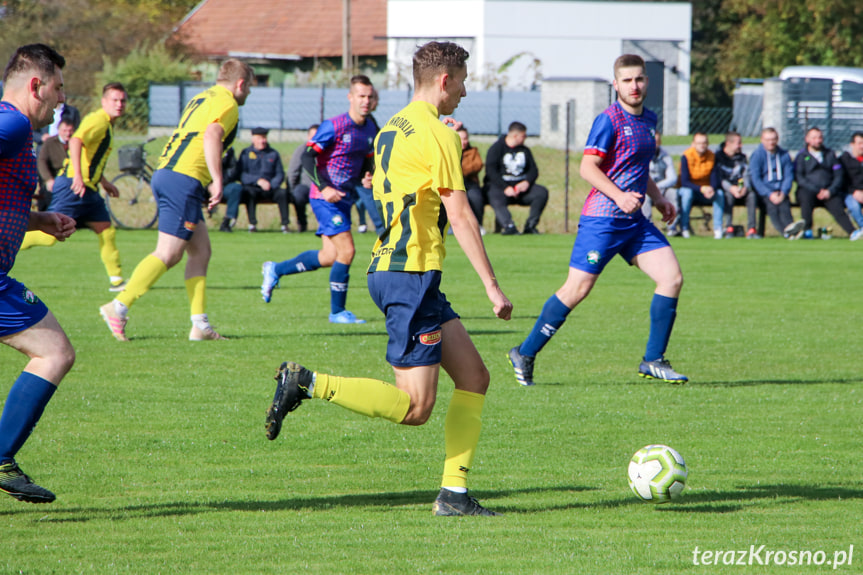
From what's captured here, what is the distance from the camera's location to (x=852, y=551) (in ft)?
14.2

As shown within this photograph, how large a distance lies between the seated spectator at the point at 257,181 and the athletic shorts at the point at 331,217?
1013cm

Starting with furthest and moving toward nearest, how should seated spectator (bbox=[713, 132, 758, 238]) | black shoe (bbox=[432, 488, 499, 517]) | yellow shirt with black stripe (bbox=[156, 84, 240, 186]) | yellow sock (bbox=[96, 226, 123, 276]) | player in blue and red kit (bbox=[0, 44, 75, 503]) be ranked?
seated spectator (bbox=[713, 132, 758, 238]) < yellow sock (bbox=[96, 226, 123, 276]) < yellow shirt with black stripe (bbox=[156, 84, 240, 186]) < black shoe (bbox=[432, 488, 499, 517]) < player in blue and red kit (bbox=[0, 44, 75, 503])

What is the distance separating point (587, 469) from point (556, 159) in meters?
24.0

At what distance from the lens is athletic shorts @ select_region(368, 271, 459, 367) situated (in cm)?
470

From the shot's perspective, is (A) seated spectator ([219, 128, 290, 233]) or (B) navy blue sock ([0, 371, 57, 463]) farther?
(A) seated spectator ([219, 128, 290, 233])

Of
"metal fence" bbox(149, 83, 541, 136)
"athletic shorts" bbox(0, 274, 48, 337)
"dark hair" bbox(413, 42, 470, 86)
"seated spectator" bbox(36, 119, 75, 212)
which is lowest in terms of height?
"athletic shorts" bbox(0, 274, 48, 337)

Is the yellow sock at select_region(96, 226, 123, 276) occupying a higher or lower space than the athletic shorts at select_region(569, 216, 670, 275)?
lower

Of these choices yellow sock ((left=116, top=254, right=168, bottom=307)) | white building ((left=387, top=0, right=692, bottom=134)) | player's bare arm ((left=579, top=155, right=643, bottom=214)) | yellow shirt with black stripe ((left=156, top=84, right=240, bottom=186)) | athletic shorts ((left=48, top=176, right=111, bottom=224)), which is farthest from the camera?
white building ((left=387, top=0, right=692, bottom=134))

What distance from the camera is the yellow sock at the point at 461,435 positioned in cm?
484

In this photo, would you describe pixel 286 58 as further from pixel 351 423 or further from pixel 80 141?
pixel 351 423

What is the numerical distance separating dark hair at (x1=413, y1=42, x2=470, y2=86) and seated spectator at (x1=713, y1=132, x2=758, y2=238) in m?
16.5

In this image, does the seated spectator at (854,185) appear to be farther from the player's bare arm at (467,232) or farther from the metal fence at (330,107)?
the player's bare arm at (467,232)

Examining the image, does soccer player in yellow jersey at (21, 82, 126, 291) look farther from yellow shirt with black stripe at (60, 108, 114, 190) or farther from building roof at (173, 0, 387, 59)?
building roof at (173, 0, 387, 59)

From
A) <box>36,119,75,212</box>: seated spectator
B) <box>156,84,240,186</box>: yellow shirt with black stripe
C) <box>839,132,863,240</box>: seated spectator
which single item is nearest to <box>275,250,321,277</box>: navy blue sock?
<box>156,84,240,186</box>: yellow shirt with black stripe
